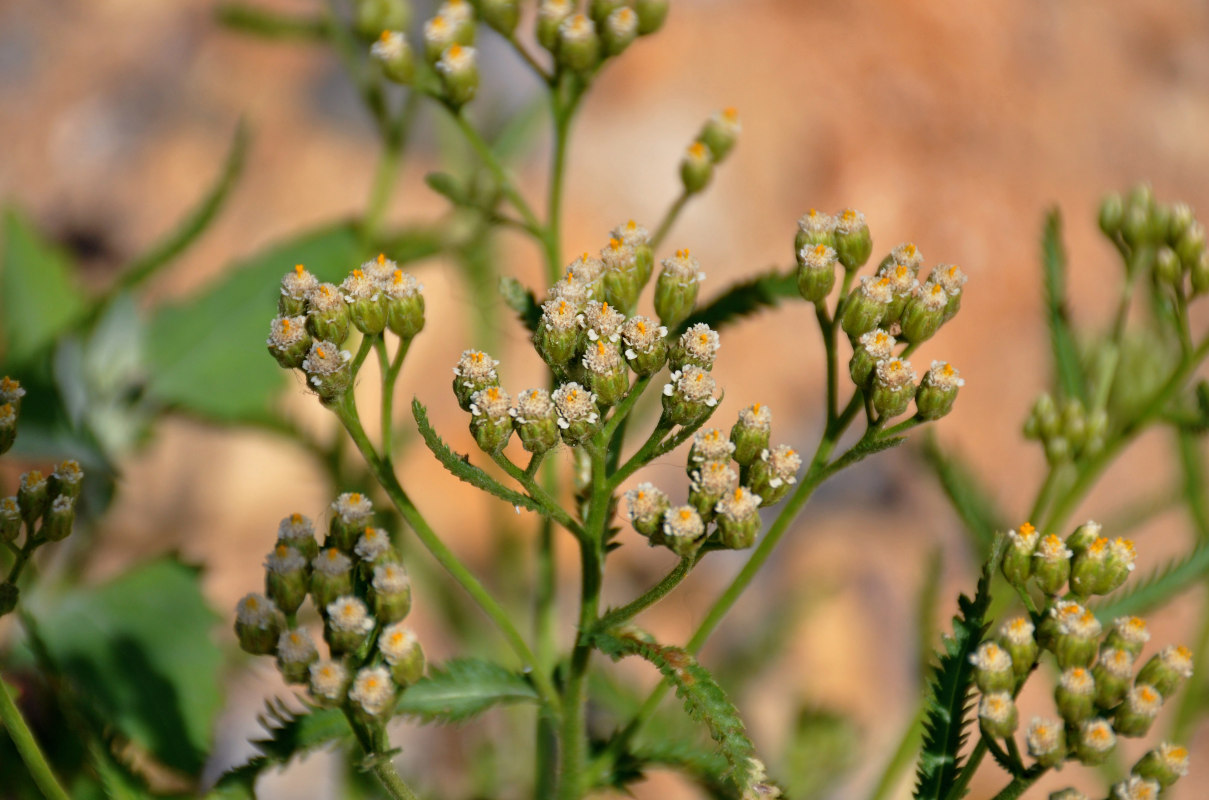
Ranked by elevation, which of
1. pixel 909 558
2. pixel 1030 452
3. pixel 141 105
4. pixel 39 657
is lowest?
pixel 39 657

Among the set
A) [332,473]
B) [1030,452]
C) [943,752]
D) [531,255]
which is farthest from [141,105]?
[943,752]

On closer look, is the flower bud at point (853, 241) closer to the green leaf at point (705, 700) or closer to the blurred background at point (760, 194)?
the green leaf at point (705, 700)

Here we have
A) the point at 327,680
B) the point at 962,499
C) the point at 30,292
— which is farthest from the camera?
the point at 30,292

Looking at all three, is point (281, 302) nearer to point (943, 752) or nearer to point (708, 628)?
point (708, 628)

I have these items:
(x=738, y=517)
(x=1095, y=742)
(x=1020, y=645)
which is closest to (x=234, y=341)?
(x=738, y=517)

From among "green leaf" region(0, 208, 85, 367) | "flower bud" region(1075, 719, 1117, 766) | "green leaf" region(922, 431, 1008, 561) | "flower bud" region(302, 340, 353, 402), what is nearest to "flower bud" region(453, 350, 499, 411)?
"flower bud" region(302, 340, 353, 402)

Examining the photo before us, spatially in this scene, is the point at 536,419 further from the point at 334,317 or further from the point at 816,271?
the point at 816,271
